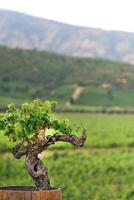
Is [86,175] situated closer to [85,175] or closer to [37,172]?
[85,175]

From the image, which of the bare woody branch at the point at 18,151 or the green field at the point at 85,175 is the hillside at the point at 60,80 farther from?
the bare woody branch at the point at 18,151

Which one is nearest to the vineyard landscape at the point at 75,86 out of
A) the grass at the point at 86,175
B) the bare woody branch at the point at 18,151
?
the grass at the point at 86,175

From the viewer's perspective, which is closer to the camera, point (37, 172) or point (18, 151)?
point (37, 172)

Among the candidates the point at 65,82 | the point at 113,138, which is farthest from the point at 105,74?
the point at 113,138

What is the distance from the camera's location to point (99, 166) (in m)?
24.1

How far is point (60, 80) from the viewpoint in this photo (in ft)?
506

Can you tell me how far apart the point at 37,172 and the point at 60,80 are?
146867 millimetres

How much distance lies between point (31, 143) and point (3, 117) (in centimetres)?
41

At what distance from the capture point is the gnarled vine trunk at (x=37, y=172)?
735 centimetres

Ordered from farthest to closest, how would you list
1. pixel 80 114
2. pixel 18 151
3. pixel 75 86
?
pixel 75 86
pixel 80 114
pixel 18 151

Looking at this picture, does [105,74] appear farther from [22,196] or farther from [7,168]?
[22,196]

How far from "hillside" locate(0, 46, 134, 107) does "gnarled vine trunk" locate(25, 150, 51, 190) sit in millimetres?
121008

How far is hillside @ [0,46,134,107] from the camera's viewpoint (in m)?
138

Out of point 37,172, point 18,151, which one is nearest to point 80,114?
point 18,151
